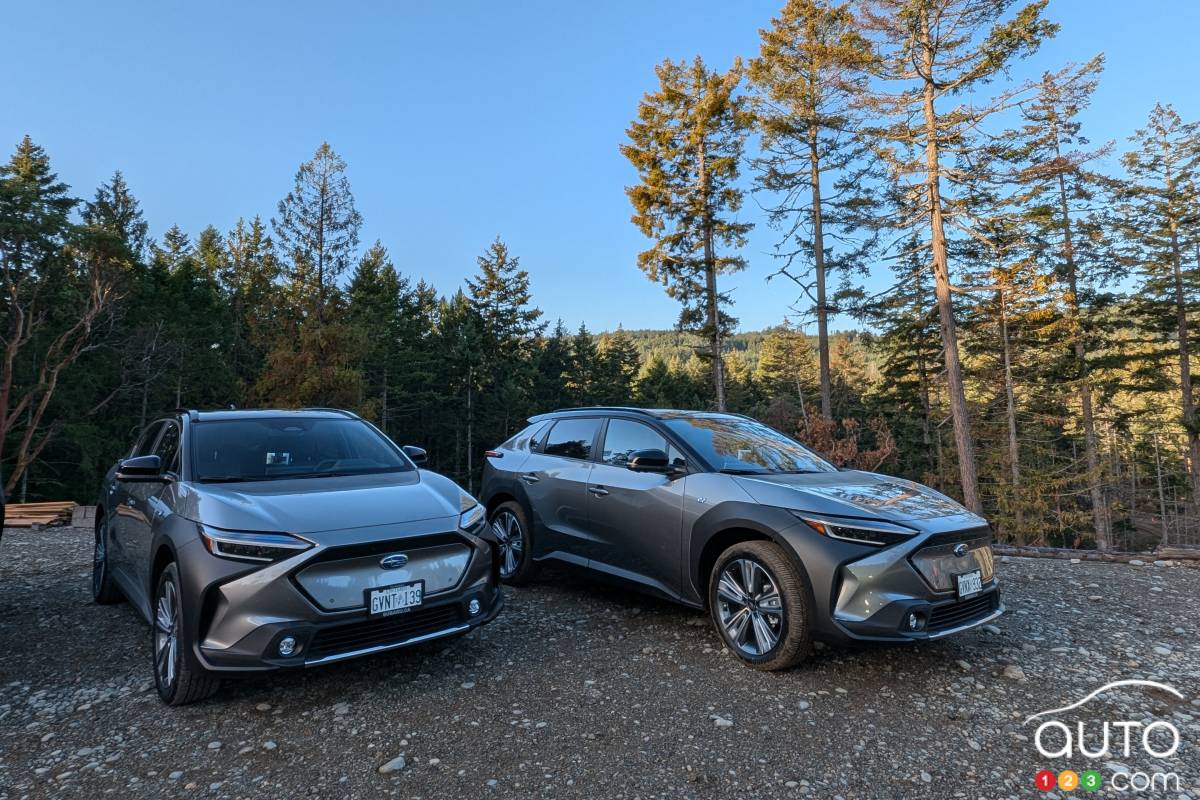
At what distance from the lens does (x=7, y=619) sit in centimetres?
496

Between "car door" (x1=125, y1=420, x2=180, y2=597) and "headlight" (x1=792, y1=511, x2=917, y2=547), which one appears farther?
"car door" (x1=125, y1=420, x2=180, y2=597)

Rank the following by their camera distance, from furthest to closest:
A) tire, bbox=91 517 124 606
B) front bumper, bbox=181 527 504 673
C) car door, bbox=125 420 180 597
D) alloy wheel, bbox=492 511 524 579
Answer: alloy wheel, bbox=492 511 524 579
tire, bbox=91 517 124 606
car door, bbox=125 420 180 597
front bumper, bbox=181 527 504 673

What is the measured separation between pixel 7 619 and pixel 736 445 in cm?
611

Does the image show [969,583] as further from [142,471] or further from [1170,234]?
[1170,234]

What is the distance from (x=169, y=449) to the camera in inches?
173

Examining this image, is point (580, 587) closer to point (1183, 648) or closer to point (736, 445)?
point (736, 445)

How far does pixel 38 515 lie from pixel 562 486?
37.4 feet

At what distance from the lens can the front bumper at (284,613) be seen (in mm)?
3020

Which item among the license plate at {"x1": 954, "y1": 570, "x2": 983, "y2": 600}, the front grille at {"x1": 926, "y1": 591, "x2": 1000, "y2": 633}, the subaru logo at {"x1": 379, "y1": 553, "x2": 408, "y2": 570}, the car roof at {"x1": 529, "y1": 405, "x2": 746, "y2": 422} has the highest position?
the car roof at {"x1": 529, "y1": 405, "x2": 746, "y2": 422}

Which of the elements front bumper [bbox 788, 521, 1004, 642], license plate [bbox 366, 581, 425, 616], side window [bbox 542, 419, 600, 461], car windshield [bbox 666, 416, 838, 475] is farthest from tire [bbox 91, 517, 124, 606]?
front bumper [bbox 788, 521, 1004, 642]

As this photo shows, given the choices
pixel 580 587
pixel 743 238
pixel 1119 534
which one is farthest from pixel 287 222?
pixel 1119 534

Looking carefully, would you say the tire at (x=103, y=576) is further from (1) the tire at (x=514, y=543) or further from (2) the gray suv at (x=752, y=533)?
(2) the gray suv at (x=752, y=533)

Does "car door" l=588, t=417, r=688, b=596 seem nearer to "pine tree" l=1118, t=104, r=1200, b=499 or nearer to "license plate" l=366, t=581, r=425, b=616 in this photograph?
"license plate" l=366, t=581, r=425, b=616

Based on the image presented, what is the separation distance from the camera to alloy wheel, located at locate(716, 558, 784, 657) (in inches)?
146
